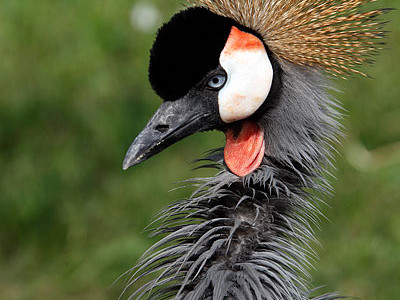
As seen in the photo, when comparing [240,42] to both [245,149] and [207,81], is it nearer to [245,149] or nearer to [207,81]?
[207,81]

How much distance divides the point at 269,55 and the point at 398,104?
2204 mm

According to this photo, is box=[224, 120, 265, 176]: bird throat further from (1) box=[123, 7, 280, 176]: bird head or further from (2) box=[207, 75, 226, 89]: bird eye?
(2) box=[207, 75, 226, 89]: bird eye

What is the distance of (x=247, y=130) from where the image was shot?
5.90 feet

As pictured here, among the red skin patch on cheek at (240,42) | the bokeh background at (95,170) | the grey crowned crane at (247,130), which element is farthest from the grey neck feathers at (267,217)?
the bokeh background at (95,170)

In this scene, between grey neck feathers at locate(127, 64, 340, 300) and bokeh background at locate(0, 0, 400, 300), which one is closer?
grey neck feathers at locate(127, 64, 340, 300)

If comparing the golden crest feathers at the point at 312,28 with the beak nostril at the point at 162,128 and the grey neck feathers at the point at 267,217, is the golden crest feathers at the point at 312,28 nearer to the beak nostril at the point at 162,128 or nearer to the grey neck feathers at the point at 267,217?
the grey neck feathers at the point at 267,217

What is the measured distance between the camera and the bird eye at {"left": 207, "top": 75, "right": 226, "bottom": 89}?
1718 millimetres

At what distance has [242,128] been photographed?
1.80m

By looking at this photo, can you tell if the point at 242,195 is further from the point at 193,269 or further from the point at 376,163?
the point at 376,163

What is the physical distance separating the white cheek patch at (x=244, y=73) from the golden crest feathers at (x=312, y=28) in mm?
71

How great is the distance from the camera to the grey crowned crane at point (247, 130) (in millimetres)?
1663

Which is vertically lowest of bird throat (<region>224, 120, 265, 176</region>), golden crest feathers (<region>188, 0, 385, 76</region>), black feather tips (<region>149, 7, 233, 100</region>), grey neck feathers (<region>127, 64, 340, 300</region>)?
grey neck feathers (<region>127, 64, 340, 300</region>)

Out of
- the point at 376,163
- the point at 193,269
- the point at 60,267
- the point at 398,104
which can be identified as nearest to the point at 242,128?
the point at 193,269

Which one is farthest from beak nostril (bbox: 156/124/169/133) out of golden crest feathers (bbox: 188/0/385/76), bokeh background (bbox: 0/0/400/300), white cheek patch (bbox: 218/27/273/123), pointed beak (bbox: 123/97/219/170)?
bokeh background (bbox: 0/0/400/300)
